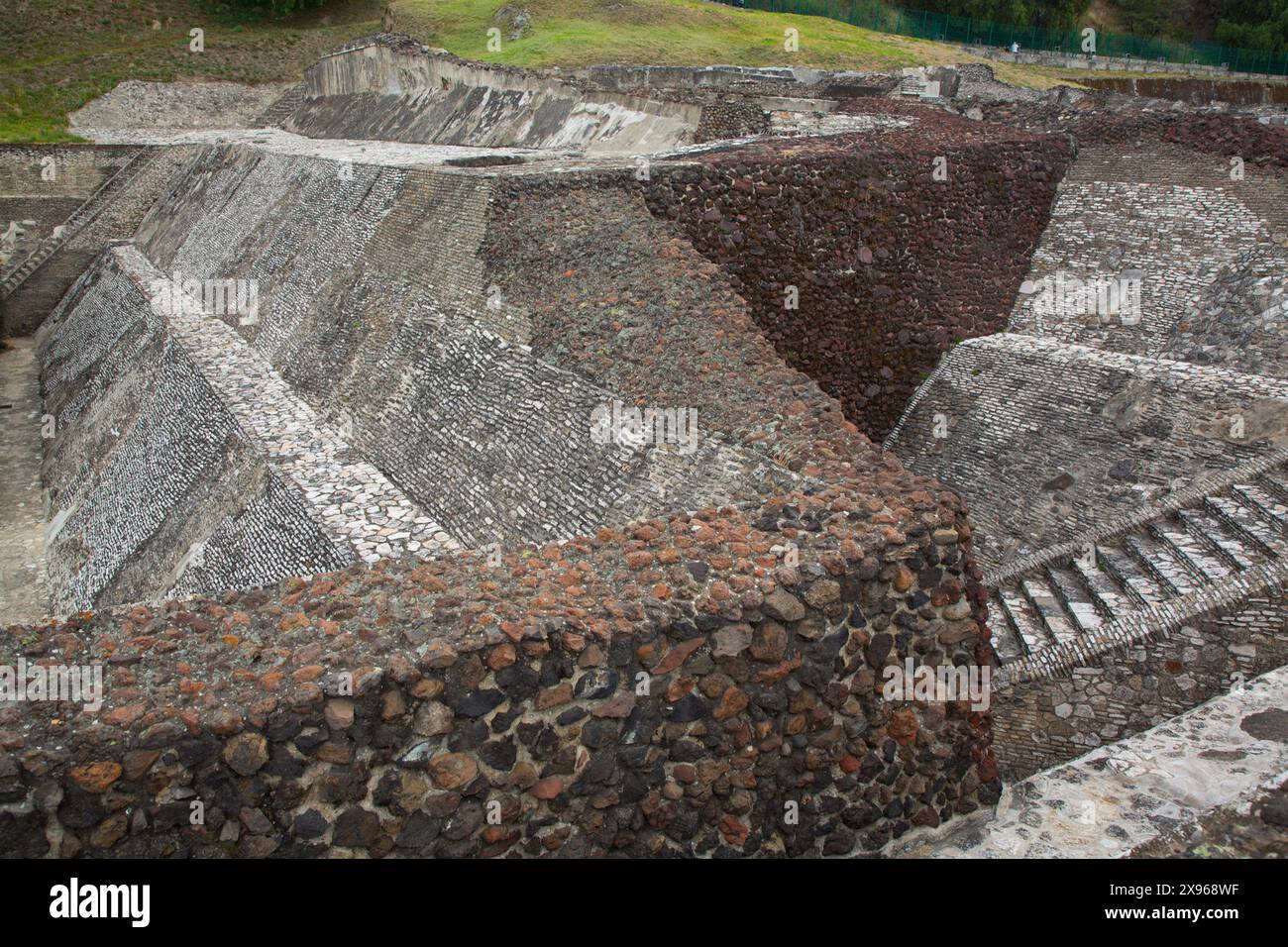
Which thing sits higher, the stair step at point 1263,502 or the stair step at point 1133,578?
the stair step at point 1263,502

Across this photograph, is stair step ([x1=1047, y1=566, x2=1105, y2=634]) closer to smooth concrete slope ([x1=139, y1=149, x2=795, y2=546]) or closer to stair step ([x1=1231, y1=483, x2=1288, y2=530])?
stair step ([x1=1231, y1=483, x2=1288, y2=530])

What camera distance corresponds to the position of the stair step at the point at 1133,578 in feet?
27.5

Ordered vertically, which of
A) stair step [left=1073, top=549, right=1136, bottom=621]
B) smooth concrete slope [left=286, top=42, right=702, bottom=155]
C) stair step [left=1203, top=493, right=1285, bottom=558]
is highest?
smooth concrete slope [left=286, top=42, right=702, bottom=155]

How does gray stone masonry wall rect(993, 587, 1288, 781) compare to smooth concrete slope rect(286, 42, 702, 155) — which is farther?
smooth concrete slope rect(286, 42, 702, 155)

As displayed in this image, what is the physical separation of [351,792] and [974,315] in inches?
451

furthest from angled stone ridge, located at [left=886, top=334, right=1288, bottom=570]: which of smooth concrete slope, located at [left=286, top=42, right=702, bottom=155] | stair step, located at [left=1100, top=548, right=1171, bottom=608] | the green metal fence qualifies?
the green metal fence

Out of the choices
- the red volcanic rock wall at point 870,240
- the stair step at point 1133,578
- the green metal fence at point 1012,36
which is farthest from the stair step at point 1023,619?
the green metal fence at point 1012,36

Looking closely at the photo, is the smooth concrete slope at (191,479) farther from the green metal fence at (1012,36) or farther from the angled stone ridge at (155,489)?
the green metal fence at (1012,36)

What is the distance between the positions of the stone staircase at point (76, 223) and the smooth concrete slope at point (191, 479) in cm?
795

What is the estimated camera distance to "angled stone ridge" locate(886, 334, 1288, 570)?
979 centimetres

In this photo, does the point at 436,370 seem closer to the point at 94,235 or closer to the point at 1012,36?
the point at 94,235

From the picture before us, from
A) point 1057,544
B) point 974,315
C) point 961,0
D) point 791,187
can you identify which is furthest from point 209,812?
point 961,0

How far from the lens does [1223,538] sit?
8.62 meters

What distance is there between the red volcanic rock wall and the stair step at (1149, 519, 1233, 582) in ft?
14.9
